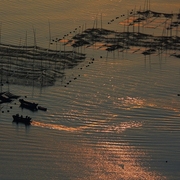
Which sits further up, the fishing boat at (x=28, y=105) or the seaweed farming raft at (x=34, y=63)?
the seaweed farming raft at (x=34, y=63)

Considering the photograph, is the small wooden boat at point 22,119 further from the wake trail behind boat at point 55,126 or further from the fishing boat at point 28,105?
the fishing boat at point 28,105

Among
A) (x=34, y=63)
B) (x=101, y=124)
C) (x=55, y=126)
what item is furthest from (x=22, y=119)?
(x=34, y=63)

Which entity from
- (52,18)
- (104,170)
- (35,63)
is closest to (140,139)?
(104,170)

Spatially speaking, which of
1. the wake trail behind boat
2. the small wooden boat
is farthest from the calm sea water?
the small wooden boat

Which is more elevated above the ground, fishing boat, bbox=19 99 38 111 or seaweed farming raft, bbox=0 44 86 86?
seaweed farming raft, bbox=0 44 86 86

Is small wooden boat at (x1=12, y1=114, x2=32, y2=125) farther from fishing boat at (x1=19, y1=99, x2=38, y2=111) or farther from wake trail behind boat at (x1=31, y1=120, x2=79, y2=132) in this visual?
fishing boat at (x1=19, y1=99, x2=38, y2=111)

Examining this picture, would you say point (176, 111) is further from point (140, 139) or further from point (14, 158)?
point (14, 158)

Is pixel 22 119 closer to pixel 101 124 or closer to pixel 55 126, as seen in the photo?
pixel 55 126

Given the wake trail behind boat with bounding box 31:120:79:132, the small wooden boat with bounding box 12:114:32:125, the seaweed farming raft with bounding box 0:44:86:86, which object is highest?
the seaweed farming raft with bounding box 0:44:86:86

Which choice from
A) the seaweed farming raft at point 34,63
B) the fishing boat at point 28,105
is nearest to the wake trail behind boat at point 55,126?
the fishing boat at point 28,105
